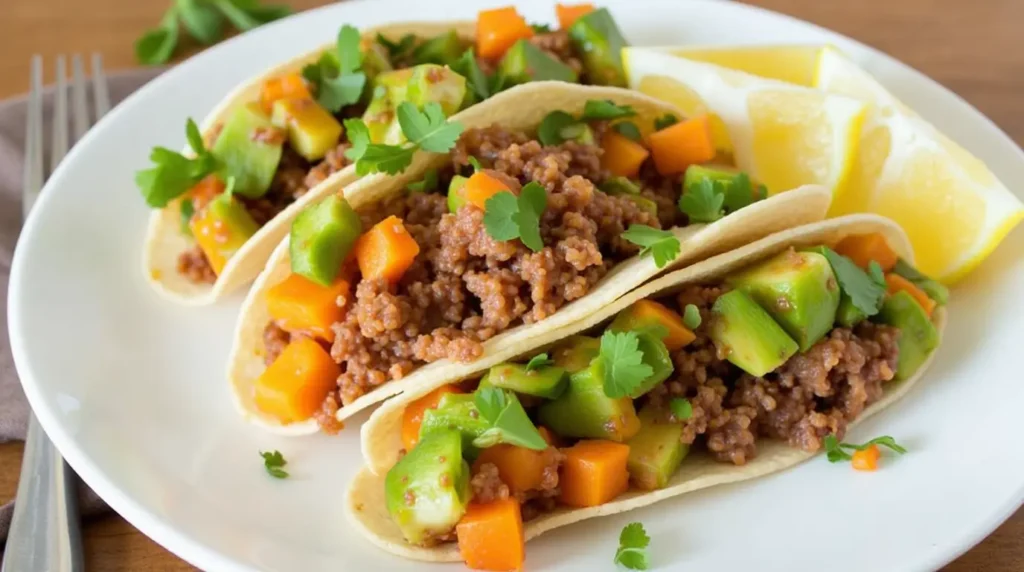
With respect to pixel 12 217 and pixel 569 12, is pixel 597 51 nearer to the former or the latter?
pixel 569 12

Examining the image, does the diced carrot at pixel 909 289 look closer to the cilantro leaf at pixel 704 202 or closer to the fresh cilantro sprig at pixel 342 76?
the cilantro leaf at pixel 704 202

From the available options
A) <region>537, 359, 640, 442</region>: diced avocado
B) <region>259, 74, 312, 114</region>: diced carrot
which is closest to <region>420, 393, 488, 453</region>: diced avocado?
<region>537, 359, 640, 442</region>: diced avocado

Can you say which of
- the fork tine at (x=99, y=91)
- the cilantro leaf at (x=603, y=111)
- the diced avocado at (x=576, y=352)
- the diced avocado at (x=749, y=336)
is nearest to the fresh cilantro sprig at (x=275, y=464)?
the diced avocado at (x=576, y=352)

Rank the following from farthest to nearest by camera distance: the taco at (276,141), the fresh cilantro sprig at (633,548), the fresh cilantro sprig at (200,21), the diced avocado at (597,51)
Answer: the fresh cilantro sprig at (200,21), the diced avocado at (597,51), the taco at (276,141), the fresh cilantro sprig at (633,548)

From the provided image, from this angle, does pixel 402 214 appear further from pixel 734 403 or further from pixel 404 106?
pixel 734 403

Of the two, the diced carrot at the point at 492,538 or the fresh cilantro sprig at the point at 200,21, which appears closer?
the diced carrot at the point at 492,538

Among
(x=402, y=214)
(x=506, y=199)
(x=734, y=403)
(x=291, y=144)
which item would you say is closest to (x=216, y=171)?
(x=291, y=144)
